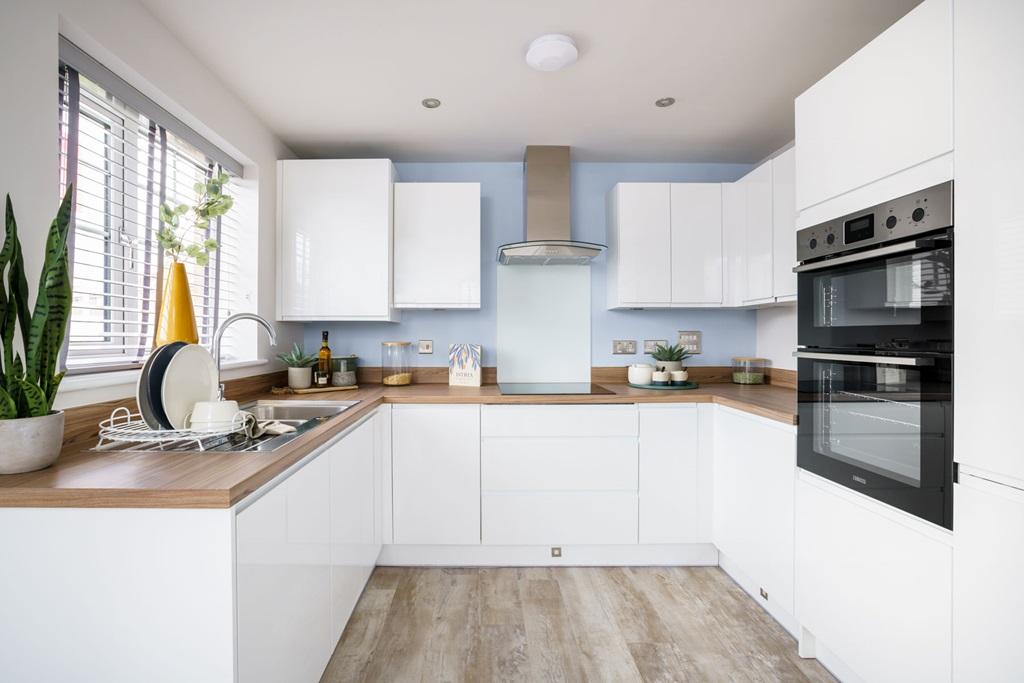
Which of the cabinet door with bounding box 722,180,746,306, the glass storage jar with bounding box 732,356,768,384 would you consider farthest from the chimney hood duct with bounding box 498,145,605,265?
the glass storage jar with bounding box 732,356,768,384

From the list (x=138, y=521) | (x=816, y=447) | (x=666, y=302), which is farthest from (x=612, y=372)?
(x=138, y=521)

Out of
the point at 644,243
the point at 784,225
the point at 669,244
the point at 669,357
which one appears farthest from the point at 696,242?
the point at 669,357

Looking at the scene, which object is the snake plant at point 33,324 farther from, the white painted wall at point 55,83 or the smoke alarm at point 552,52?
the smoke alarm at point 552,52

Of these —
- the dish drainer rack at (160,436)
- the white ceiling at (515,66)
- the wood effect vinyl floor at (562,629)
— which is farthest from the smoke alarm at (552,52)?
the wood effect vinyl floor at (562,629)

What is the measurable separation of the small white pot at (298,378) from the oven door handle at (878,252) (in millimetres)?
2376

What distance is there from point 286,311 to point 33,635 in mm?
1986

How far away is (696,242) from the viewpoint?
2912mm

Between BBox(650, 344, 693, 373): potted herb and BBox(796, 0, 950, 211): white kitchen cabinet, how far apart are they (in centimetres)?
137

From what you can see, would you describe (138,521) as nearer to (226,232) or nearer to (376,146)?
(226,232)

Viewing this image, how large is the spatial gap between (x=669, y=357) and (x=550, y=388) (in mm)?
795

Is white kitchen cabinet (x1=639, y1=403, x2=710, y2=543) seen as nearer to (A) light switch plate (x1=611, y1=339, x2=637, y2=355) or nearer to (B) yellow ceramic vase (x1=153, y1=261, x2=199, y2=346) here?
(A) light switch plate (x1=611, y1=339, x2=637, y2=355)

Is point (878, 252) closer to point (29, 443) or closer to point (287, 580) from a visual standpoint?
point (287, 580)

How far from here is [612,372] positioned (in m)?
3.21

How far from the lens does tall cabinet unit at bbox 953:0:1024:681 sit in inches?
41.2
